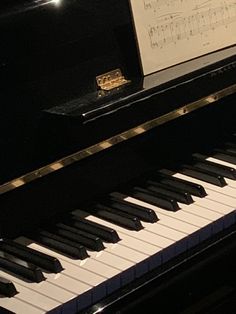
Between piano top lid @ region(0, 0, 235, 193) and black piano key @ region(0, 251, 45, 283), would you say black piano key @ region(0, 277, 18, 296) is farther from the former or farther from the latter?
piano top lid @ region(0, 0, 235, 193)

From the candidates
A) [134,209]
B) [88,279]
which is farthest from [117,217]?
[88,279]

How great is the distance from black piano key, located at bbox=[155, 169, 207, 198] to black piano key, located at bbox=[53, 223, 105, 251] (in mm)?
307

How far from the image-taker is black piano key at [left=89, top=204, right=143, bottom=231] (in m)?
1.85

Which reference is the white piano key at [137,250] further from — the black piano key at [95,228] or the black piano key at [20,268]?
the black piano key at [20,268]

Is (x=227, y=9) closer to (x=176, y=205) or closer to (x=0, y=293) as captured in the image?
(x=176, y=205)

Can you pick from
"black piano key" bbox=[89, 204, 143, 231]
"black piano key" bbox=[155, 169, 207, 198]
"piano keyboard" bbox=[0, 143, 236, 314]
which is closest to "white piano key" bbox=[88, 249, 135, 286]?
"piano keyboard" bbox=[0, 143, 236, 314]

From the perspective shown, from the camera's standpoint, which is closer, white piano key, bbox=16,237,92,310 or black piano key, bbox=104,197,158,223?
white piano key, bbox=16,237,92,310

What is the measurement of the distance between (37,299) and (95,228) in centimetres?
29

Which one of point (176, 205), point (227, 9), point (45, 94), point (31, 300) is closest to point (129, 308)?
point (31, 300)

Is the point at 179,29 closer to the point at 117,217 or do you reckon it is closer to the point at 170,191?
the point at 170,191

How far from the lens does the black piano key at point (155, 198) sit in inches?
76.0

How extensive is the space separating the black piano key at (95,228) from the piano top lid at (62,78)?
0.13 meters

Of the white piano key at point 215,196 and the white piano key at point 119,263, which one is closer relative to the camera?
the white piano key at point 119,263

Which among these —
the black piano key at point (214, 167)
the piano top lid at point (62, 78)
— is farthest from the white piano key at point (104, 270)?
the black piano key at point (214, 167)
